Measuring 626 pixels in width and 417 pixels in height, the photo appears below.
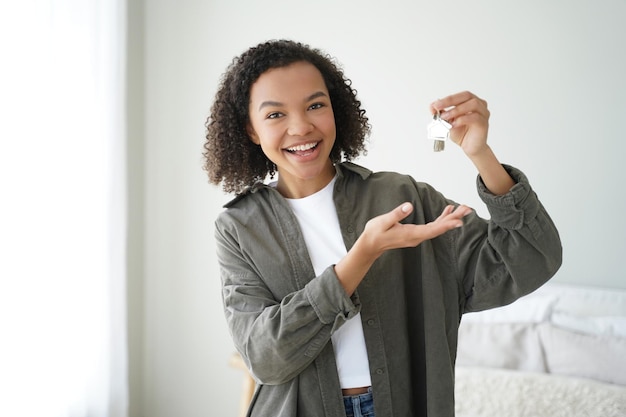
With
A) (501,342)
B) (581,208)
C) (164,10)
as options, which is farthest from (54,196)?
(581,208)

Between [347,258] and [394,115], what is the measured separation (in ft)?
5.26

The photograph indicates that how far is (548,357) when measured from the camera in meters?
1.93

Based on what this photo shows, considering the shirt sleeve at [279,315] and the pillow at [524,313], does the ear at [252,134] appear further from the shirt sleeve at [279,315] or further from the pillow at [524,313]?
the pillow at [524,313]

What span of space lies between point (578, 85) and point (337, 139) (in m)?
1.24

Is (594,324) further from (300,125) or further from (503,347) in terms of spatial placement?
(300,125)

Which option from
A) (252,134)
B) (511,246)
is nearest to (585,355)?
(511,246)

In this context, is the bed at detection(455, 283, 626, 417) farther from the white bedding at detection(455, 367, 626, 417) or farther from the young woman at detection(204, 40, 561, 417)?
the young woman at detection(204, 40, 561, 417)

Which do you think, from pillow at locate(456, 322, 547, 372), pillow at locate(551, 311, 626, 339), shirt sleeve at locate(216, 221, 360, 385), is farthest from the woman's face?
pillow at locate(551, 311, 626, 339)

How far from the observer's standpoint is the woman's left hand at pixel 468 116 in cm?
101

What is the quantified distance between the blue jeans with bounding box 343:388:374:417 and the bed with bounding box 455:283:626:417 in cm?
84

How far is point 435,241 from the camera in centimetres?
117

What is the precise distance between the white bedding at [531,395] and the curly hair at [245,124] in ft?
2.96

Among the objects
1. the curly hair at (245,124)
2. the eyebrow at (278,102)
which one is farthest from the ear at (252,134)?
the eyebrow at (278,102)

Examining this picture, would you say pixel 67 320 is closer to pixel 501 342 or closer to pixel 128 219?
pixel 128 219
